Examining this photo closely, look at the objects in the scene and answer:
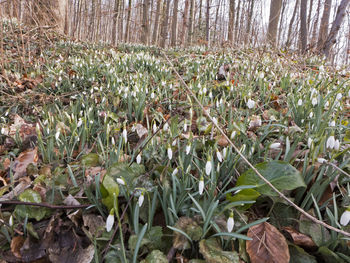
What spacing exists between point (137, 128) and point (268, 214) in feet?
4.74

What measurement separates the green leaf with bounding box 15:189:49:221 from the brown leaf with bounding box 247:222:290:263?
1.07 metres

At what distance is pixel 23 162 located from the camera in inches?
77.6

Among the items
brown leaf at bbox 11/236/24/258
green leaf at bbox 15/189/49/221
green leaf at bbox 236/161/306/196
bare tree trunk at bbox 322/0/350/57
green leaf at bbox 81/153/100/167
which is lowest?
brown leaf at bbox 11/236/24/258

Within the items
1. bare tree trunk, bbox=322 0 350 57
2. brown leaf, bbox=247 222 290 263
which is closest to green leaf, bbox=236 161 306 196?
brown leaf, bbox=247 222 290 263

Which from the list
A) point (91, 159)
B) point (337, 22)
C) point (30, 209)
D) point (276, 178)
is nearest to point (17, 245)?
point (30, 209)

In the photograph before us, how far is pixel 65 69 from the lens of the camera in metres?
4.68

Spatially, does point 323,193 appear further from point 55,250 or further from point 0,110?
point 0,110

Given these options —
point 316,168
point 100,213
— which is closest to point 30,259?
point 100,213

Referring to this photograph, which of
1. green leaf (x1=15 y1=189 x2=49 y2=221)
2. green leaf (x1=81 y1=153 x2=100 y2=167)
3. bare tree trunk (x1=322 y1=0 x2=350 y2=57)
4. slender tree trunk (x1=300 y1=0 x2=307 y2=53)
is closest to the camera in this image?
green leaf (x1=15 y1=189 x2=49 y2=221)

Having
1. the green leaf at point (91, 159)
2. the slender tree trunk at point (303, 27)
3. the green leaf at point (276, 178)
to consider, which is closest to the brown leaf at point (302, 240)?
the green leaf at point (276, 178)

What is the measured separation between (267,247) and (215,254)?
0.23 metres

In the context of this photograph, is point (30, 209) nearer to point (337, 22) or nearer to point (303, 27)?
point (337, 22)

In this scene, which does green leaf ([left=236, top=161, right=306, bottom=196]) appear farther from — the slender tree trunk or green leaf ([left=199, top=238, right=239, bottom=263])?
the slender tree trunk

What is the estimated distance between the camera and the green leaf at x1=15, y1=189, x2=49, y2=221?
129 cm
